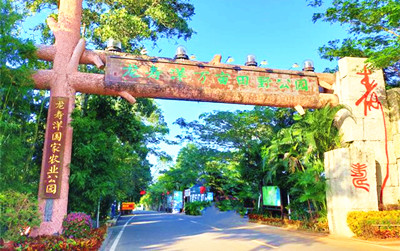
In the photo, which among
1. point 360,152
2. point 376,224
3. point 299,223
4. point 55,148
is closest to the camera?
point 55,148

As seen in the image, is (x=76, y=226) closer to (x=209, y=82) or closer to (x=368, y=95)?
(x=209, y=82)

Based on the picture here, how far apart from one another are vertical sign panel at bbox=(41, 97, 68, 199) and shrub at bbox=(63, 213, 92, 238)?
2.83 feet

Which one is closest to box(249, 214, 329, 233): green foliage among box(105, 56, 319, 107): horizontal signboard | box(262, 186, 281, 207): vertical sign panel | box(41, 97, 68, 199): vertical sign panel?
box(262, 186, 281, 207): vertical sign panel

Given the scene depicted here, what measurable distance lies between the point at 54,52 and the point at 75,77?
1069 mm

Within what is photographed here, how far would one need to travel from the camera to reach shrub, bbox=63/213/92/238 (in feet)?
29.6

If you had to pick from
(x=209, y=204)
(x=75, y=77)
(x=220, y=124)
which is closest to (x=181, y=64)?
(x=75, y=77)

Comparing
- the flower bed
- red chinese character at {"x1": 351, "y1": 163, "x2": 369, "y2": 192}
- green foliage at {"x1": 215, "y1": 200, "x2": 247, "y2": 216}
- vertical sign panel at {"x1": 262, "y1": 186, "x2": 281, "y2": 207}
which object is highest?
red chinese character at {"x1": 351, "y1": 163, "x2": 369, "y2": 192}

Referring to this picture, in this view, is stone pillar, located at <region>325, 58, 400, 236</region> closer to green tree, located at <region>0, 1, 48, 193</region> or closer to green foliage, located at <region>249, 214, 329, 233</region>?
green foliage, located at <region>249, 214, 329, 233</region>

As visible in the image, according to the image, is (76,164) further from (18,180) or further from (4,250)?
(4,250)

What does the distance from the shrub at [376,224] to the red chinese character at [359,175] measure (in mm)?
1001

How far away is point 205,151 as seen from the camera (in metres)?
28.4

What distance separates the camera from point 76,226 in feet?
30.4

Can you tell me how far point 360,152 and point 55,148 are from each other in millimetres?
10092

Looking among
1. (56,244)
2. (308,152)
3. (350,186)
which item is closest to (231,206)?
(308,152)
